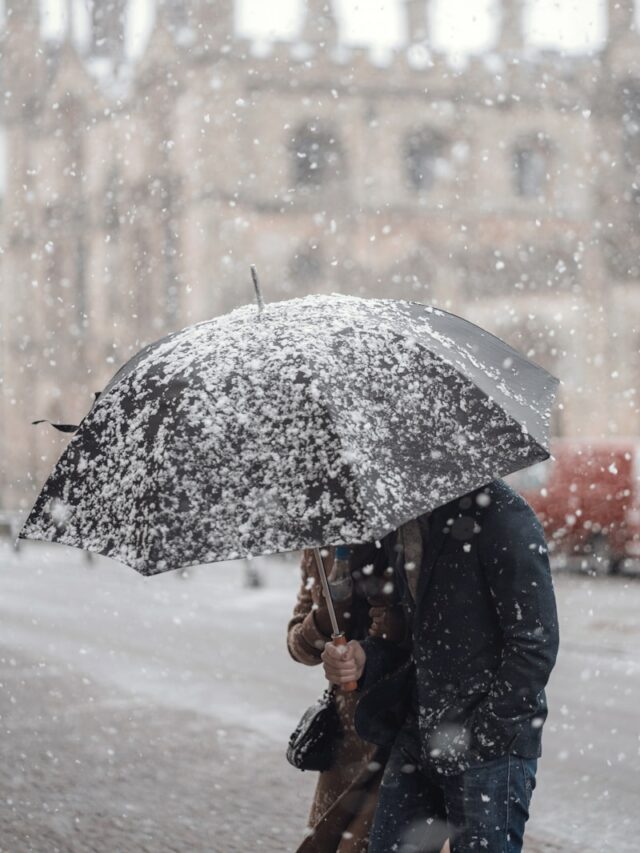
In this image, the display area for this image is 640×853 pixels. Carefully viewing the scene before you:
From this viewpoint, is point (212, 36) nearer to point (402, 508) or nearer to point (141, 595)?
point (141, 595)

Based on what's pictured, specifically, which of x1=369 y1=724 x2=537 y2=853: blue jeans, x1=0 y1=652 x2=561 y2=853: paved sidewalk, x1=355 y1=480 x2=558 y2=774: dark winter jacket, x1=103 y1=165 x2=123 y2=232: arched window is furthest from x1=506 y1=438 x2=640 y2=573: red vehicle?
x1=103 y1=165 x2=123 y2=232: arched window

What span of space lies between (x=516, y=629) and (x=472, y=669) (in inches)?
6.2

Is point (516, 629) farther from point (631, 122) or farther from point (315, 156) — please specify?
point (631, 122)

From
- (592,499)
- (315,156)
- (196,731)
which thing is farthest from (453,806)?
(315,156)

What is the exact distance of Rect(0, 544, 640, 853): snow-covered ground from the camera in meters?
5.23

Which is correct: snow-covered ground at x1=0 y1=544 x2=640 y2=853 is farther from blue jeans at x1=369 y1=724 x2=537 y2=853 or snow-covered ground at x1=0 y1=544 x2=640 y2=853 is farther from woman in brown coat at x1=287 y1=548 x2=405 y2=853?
blue jeans at x1=369 y1=724 x2=537 y2=853

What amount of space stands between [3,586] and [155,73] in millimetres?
24520

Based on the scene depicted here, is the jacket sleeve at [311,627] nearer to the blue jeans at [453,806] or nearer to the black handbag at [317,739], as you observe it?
the black handbag at [317,739]

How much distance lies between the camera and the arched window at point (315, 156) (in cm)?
3516

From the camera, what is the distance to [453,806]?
2.88 metres

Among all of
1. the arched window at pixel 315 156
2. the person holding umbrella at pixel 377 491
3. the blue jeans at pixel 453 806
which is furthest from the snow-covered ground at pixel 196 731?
the arched window at pixel 315 156

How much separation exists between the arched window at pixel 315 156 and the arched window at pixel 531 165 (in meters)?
5.11

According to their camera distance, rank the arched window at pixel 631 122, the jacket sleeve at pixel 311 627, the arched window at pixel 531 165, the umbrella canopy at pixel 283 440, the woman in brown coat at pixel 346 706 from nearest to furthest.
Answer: the umbrella canopy at pixel 283 440, the woman in brown coat at pixel 346 706, the jacket sleeve at pixel 311 627, the arched window at pixel 631 122, the arched window at pixel 531 165

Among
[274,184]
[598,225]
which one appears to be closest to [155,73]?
[274,184]
